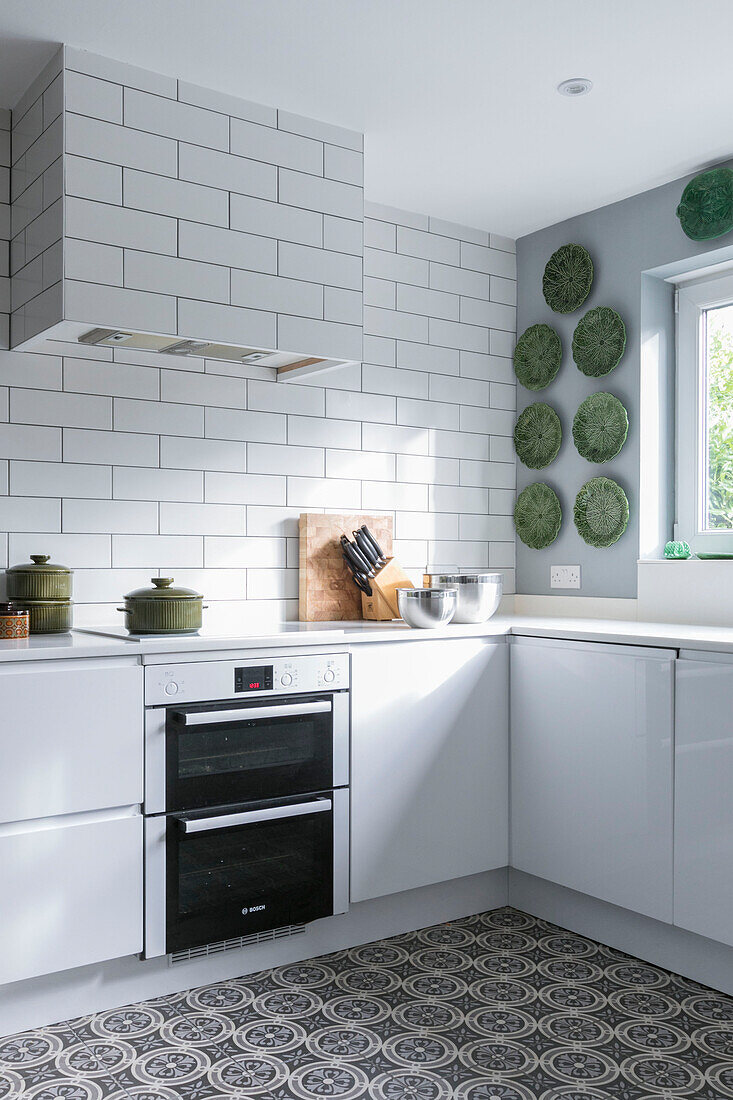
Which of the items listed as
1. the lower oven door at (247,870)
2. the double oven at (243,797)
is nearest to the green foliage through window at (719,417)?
the double oven at (243,797)

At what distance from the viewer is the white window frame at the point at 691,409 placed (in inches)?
130

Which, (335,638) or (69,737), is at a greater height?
(335,638)

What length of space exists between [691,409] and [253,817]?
2.03m

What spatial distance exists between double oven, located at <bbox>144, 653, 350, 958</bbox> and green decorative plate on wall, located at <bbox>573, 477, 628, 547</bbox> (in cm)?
125

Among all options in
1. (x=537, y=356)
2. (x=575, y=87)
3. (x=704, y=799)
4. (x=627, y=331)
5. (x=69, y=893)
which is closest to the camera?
(x=69, y=893)

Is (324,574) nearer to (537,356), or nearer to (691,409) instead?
(537,356)

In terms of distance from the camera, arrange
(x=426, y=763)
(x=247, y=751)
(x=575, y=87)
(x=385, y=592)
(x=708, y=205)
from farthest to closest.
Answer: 1. (x=385, y=592)
2. (x=708, y=205)
3. (x=426, y=763)
4. (x=575, y=87)
5. (x=247, y=751)

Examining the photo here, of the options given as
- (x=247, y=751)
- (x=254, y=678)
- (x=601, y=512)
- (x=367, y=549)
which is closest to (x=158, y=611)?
(x=254, y=678)

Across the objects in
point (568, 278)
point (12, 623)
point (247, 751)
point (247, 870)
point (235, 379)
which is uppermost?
point (568, 278)

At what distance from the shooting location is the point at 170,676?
2.35 meters

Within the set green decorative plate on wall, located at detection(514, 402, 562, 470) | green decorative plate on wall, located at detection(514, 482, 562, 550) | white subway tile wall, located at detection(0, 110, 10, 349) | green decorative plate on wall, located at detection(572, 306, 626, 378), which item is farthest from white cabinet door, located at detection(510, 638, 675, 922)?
white subway tile wall, located at detection(0, 110, 10, 349)

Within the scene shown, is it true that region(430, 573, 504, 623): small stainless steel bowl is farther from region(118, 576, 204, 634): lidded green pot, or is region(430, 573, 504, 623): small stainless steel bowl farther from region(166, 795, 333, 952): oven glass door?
region(118, 576, 204, 634): lidded green pot

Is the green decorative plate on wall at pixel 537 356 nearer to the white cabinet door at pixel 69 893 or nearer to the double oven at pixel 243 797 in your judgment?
the double oven at pixel 243 797

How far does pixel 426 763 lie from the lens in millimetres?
2820
